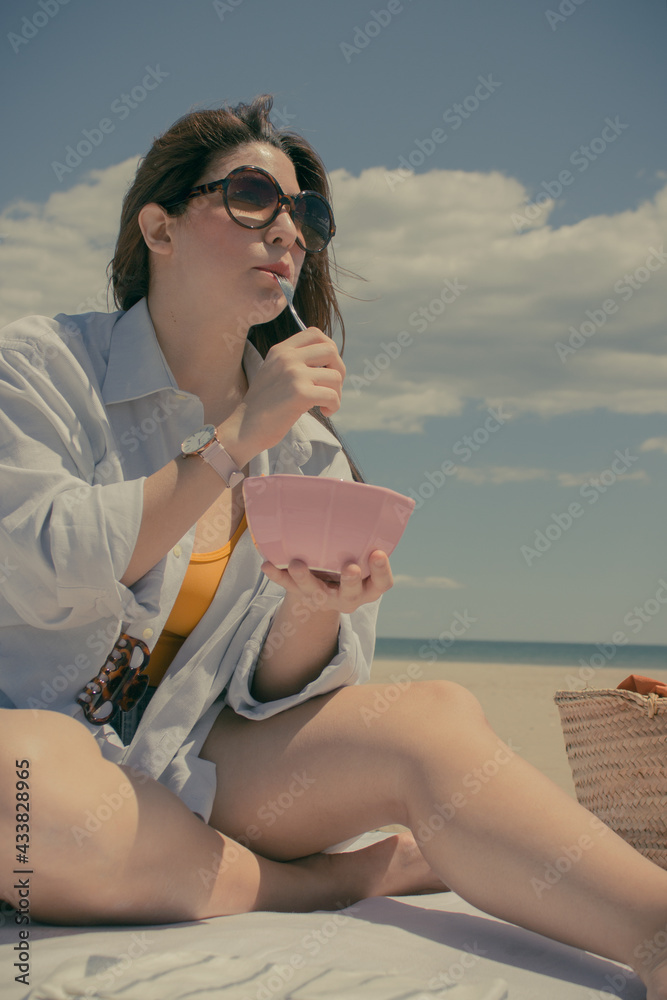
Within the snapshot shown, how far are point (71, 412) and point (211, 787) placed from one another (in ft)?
2.84

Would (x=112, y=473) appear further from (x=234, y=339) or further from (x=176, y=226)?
(x=176, y=226)

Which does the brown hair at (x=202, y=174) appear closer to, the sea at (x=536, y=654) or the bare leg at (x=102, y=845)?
the bare leg at (x=102, y=845)

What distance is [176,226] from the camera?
209 centimetres

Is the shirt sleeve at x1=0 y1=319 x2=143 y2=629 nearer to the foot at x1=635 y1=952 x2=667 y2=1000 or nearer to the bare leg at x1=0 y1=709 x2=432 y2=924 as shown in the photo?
the bare leg at x1=0 y1=709 x2=432 y2=924

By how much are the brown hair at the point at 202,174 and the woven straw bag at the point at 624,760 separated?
3.01 feet

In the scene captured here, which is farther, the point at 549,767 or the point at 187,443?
the point at 549,767

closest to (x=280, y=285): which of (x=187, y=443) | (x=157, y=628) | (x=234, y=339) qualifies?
(x=234, y=339)

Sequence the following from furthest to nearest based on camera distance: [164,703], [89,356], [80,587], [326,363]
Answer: [89,356], [164,703], [326,363], [80,587]

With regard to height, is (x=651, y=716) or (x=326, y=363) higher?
(x=326, y=363)

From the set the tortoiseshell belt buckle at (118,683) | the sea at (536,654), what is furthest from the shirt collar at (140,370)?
the sea at (536,654)

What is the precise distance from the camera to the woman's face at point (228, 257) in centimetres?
198

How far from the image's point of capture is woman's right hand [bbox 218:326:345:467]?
5.20 feet

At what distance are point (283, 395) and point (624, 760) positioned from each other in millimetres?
1358

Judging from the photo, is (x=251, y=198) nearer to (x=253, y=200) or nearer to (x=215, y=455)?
(x=253, y=200)
